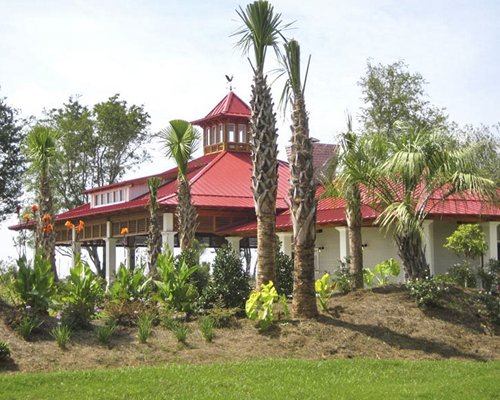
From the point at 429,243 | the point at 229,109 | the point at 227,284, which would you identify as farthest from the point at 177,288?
the point at 229,109

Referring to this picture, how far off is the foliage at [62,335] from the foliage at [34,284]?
0.85 metres

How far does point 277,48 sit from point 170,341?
6847 mm

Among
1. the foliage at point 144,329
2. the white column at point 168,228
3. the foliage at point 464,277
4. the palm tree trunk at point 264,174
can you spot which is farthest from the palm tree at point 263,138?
the white column at point 168,228

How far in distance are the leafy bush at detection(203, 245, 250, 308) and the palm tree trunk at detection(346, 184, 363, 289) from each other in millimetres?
3956

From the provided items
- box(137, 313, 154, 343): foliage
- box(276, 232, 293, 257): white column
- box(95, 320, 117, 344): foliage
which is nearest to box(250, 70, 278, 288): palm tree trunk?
box(137, 313, 154, 343): foliage

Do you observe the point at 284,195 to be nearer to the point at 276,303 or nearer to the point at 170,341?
the point at 276,303

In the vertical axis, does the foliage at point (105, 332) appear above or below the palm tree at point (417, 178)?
below

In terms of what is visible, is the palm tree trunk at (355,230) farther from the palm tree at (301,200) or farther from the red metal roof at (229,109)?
the red metal roof at (229,109)

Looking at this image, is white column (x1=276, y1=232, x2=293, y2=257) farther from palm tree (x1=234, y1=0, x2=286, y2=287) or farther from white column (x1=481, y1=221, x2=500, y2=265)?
palm tree (x1=234, y1=0, x2=286, y2=287)

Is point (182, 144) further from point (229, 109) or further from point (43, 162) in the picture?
point (229, 109)

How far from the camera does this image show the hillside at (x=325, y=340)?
12.4 metres

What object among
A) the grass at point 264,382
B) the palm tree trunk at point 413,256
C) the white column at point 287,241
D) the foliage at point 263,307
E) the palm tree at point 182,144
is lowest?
the grass at point 264,382

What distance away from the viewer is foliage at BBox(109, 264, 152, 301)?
15.6 metres

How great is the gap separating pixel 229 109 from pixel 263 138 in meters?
20.7
